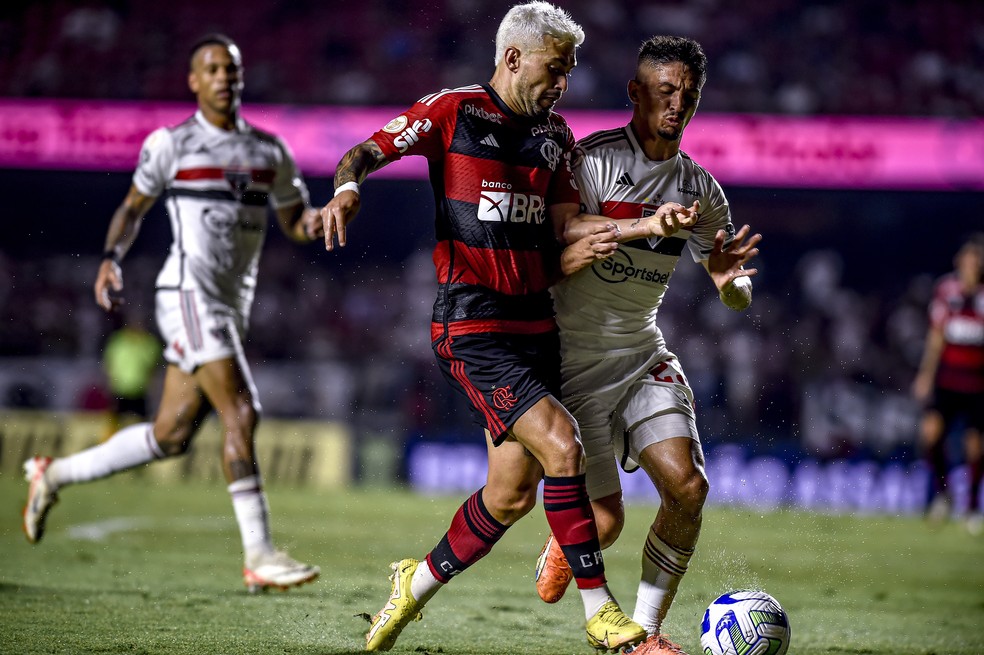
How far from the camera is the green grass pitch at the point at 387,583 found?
462 cm

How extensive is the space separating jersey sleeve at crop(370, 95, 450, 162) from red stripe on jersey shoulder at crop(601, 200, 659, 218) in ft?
2.38

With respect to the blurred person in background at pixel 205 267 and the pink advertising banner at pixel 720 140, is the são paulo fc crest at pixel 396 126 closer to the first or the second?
the blurred person in background at pixel 205 267

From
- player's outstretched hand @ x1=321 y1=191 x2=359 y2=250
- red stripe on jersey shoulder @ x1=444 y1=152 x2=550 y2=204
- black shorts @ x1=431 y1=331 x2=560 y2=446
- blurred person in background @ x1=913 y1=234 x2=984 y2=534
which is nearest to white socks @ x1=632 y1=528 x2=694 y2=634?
black shorts @ x1=431 y1=331 x2=560 y2=446

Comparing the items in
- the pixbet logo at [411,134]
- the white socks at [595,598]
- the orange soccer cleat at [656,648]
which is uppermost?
the pixbet logo at [411,134]

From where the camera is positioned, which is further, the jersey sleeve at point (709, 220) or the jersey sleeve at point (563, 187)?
the jersey sleeve at point (709, 220)

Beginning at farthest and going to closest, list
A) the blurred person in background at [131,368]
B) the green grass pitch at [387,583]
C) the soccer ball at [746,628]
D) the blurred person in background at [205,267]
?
the blurred person in background at [131,368]
the blurred person in background at [205,267]
the green grass pitch at [387,583]
the soccer ball at [746,628]

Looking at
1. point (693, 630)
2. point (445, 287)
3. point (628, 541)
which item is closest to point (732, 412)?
point (628, 541)

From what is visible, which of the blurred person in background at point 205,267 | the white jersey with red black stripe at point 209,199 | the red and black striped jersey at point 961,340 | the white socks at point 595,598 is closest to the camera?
the white socks at point 595,598

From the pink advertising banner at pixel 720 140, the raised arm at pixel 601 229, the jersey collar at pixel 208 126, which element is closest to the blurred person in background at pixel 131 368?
the pink advertising banner at pixel 720 140

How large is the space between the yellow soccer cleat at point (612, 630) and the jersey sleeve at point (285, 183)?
11.2ft

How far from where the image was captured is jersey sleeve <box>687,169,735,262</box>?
4.64 meters

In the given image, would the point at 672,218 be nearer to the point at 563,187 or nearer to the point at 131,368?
the point at 563,187

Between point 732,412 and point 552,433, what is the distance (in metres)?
10.4

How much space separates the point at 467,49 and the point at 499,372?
1468 centimetres
